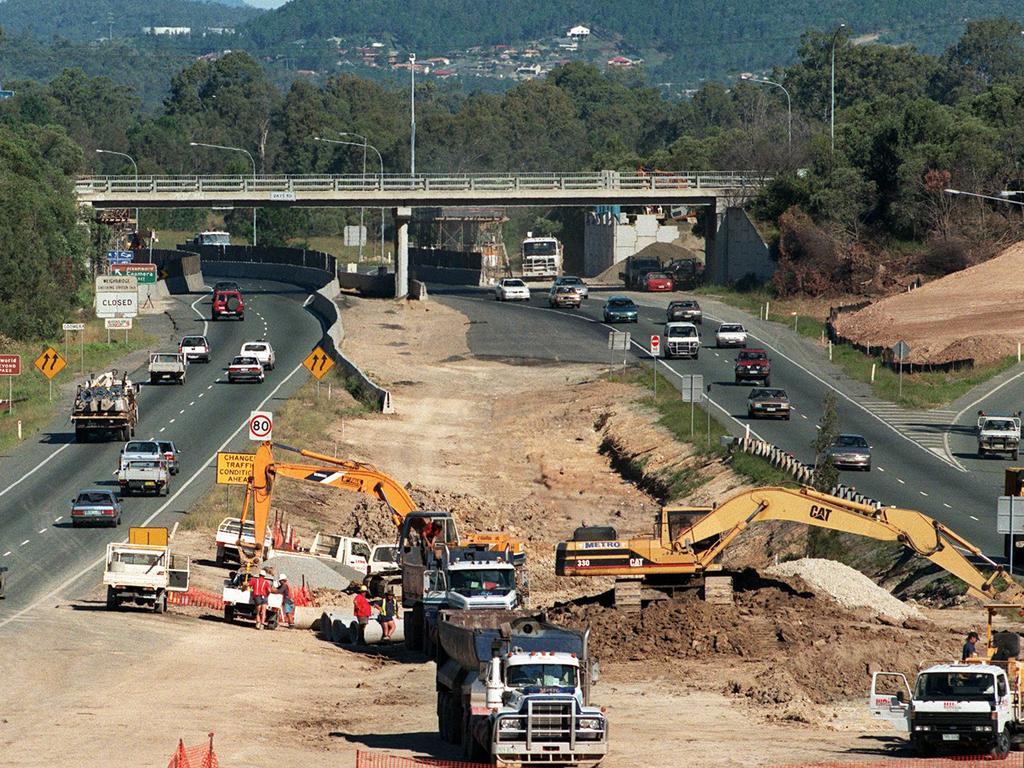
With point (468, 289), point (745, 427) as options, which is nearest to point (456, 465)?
point (745, 427)

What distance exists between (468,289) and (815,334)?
38.0 m

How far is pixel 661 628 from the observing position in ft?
135

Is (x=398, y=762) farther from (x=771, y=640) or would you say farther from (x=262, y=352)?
(x=262, y=352)

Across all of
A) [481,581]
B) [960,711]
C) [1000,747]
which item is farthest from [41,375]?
[1000,747]

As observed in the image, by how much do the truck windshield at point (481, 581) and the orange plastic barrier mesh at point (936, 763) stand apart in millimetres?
10254

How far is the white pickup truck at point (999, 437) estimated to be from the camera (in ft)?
234

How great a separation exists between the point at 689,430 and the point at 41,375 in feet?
115

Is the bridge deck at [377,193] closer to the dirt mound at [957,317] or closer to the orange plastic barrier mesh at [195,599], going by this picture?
the dirt mound at [957,317]

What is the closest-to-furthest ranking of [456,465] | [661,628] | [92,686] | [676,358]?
[92,686] < [661,628] < [456,465] < [676,358]

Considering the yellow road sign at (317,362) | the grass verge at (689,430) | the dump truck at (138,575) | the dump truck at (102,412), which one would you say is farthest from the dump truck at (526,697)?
the dump truck at (102,412)

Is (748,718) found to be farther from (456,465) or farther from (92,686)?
(456,465)

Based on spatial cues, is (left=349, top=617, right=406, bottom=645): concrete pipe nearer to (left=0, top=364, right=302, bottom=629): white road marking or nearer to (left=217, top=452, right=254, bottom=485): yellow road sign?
(left=0, top=364, right=302, bottom=629): white road marking

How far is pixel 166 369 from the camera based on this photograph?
91438 mm

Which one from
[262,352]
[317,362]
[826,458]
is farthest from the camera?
[262,352]
